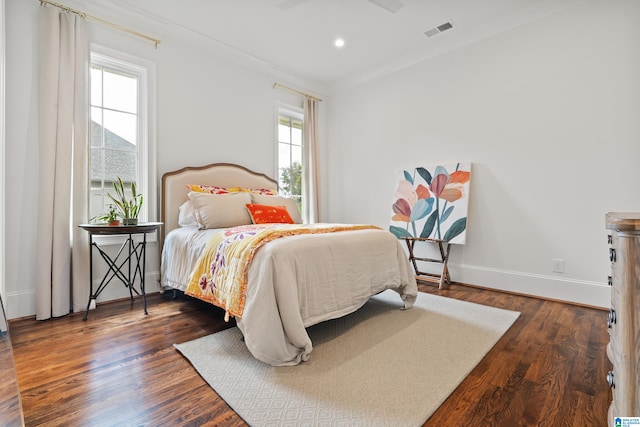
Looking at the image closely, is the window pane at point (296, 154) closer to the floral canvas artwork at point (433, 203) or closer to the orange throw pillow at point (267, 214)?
the floral canvas artwork at point (433, 203)

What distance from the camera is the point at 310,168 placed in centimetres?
476

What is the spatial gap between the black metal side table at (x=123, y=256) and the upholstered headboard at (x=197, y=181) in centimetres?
34

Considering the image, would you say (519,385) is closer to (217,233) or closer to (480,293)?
(480,293)

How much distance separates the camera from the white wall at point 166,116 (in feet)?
8.04

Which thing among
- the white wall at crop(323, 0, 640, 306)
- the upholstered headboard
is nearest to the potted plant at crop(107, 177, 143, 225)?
the upholstered headboard

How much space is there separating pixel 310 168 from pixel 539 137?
2828 mm

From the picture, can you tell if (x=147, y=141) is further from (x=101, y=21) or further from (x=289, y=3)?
(x=289, y=3)

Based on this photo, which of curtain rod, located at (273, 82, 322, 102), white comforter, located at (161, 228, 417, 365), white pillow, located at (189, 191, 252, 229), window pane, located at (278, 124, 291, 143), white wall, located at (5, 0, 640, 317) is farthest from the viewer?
window pane, located at (278, 124, 291, 143)

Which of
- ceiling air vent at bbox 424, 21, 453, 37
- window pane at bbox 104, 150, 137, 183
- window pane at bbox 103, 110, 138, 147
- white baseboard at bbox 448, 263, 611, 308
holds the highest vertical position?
ceiling air vent at bbox 424, 21, 453, 37

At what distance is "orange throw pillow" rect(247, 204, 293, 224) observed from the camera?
303cm

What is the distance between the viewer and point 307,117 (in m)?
4.73

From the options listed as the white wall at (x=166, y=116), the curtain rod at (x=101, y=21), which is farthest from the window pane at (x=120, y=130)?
the curtain rod at (x=101, y=21)

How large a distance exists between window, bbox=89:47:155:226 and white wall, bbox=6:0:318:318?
0.12 m

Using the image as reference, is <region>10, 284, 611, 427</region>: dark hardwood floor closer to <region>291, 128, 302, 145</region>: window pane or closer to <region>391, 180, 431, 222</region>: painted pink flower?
<region>391, 180, 431, 222</region>: painted pink flower
